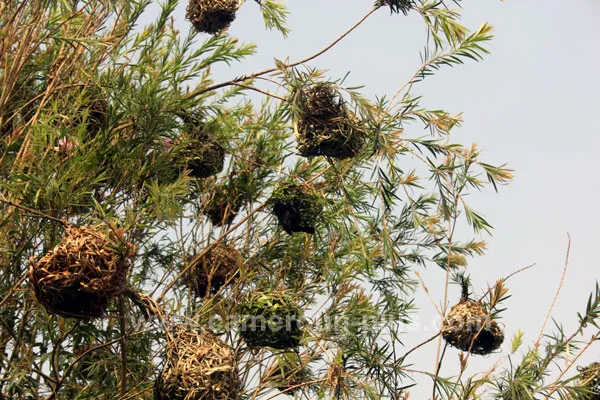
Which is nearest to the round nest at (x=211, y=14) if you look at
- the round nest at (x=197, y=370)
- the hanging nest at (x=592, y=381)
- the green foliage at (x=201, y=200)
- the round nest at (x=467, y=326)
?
the green foliage at (x=201, y=200)

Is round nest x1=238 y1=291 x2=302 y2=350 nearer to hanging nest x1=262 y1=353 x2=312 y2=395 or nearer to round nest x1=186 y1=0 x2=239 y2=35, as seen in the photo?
hanging nest x1=262 y1=353 x2=312 y2=395

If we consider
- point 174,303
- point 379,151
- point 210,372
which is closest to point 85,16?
point 174,303

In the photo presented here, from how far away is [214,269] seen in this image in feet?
14.3

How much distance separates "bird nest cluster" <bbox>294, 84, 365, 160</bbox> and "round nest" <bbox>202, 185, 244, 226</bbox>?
1668 mm

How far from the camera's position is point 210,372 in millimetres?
2504

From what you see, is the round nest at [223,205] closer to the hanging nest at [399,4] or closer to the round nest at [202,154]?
the round nest at [202,154]

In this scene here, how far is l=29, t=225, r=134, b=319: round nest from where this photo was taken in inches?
100

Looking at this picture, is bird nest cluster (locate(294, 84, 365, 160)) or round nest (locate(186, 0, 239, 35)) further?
round nest (locate(186, 0, 239, 35))

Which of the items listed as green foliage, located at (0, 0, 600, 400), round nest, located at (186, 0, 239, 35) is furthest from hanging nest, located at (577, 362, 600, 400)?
round nest, located at (186, 0, 239, 35)

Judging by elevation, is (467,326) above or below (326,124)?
below

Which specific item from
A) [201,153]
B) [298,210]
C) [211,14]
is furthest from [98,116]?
[298,210]

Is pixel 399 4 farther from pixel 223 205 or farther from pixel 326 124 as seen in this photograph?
pixel 223 205

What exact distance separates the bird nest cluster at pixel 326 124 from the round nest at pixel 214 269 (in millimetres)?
1389

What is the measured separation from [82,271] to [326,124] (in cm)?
110
